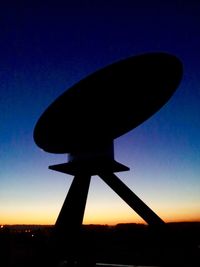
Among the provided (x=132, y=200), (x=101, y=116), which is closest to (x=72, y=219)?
(x=132, y=200)

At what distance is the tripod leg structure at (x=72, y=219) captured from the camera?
Result: 9586mm

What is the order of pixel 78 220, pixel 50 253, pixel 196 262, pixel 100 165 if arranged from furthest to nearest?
pixel 100 165, pixel 78 220, pixel 196 262, pixel 50 253

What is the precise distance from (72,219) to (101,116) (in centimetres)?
428

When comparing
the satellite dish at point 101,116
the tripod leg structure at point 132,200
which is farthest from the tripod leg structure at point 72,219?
the tripod leg structure at point 132,200

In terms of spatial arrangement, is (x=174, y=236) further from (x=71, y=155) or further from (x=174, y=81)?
(x=174, y=81)

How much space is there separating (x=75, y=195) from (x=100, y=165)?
5.09 feet

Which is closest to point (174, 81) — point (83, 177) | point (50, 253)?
point (83, 177)

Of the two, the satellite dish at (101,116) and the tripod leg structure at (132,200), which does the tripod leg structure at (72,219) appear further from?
the tripod leg structure at (132,200)

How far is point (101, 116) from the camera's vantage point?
11586 millimetres

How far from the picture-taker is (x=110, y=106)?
11.7 m

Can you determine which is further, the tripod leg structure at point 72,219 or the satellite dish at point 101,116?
the satellite dish at point 101,116

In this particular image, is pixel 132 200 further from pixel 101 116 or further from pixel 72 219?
pixel 101 116

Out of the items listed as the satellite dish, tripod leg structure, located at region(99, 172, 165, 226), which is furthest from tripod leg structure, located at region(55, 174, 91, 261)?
tripod leg structure, located at region(99, 172, 165, 226)

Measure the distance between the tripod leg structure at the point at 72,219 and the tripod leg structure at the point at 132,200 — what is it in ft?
2.96
